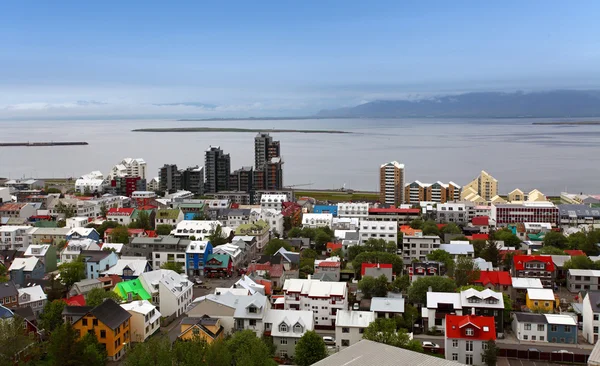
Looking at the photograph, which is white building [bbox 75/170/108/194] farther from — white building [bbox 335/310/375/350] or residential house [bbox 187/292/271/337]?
white building [bbox 335/310/375/350]

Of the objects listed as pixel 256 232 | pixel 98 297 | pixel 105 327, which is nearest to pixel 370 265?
pixel 256 232

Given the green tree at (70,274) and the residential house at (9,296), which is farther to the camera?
the green tree at (70,274)

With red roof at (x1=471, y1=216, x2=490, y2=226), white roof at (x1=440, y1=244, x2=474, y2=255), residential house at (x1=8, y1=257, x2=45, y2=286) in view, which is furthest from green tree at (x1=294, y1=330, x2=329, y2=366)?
red roof at (x1=471, y1=216, x2=490, y2=226)

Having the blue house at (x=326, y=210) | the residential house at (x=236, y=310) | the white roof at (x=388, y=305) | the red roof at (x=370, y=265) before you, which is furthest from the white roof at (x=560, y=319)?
the blue house at (x=326, y=210)

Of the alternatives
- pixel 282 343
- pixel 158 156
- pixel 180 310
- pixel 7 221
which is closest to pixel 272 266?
pixel 180 310

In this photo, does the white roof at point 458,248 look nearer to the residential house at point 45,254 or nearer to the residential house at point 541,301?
the residential house at point 541,301

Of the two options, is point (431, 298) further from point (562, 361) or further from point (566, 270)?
point (566, 270)
